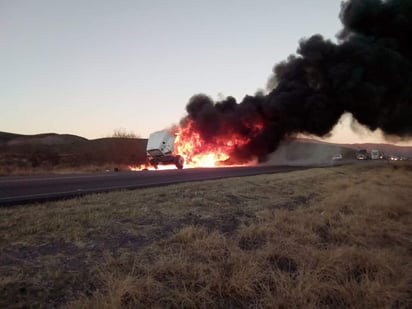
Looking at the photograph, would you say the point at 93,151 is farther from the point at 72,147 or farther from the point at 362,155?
the point at 362,155

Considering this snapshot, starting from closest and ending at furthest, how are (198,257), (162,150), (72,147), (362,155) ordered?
1. (198,257)
2. (162,150)
3. (362,155)
4. (72,147)

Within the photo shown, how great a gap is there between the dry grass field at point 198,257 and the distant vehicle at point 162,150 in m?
21.9

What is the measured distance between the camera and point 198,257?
268 inches

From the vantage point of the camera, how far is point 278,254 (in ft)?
23.4

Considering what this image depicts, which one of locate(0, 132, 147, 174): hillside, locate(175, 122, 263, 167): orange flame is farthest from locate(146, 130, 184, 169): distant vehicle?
locate(0, 132, 147, 174): hillside

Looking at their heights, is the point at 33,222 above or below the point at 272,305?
above

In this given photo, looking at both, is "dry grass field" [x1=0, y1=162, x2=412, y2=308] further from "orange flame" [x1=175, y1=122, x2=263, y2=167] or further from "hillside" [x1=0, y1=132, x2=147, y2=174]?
"hillside" [x1=0, y1=132, x2=147, y2=174]

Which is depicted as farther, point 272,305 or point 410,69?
point 410,69

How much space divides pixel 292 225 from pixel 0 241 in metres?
6.31

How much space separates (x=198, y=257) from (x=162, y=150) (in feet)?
89.1

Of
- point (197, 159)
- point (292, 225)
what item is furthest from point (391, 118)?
point (292, 225)

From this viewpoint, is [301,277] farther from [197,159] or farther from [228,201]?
[197,159]

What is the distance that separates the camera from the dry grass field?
5.23 metres

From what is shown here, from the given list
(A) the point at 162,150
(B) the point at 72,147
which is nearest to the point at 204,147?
(A) the point at 162,150
